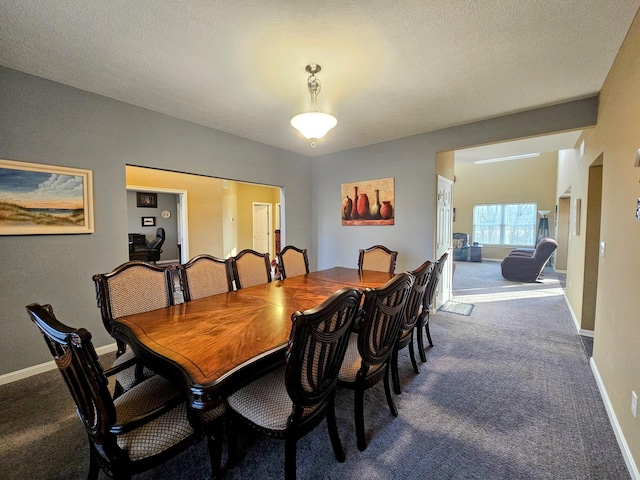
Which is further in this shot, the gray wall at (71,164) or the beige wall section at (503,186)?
the beige wall section at (503,186)

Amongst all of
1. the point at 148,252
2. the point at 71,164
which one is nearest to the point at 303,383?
the point at 71,164

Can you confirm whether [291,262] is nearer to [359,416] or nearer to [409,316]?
[409,316]

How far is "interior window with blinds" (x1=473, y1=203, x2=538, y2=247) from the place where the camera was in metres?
8.91

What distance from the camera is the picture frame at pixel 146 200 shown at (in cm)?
831

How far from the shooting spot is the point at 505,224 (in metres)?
9.36

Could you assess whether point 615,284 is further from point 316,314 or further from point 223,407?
point 223,407

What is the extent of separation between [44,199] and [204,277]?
63.4 inches

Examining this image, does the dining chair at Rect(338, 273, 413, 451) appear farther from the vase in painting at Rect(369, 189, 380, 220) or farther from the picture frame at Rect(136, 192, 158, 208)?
the picture frame at Rect(136, 192, 158, 208)

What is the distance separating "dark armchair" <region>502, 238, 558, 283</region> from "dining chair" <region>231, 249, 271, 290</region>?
19.7ft

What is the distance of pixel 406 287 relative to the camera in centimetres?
177

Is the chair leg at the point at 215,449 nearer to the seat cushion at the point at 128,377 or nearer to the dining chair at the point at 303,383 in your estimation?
the dining chair at the point at 303,383

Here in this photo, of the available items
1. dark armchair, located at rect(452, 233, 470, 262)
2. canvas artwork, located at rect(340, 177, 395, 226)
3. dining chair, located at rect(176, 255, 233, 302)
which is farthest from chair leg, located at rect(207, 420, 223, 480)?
dark armchair, located at rect(452, 233, 470, 262)

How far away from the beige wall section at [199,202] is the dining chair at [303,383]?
5.44 meters

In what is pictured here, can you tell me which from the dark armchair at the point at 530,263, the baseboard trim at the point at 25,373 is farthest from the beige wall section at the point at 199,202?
the dark armchair at the point at 530,263
